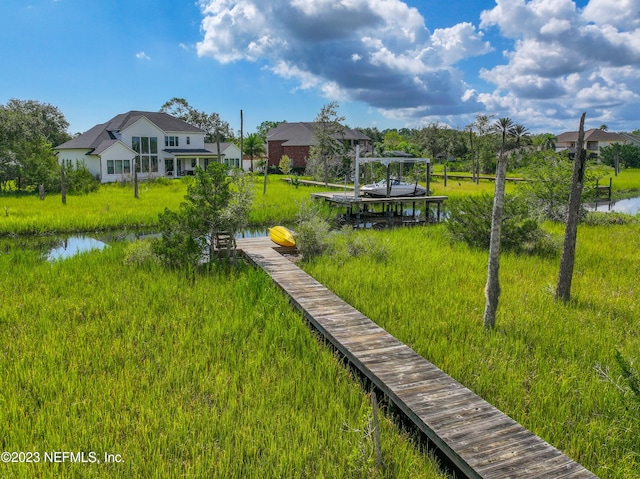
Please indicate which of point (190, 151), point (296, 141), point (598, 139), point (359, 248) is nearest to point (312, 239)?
point (359, 248)

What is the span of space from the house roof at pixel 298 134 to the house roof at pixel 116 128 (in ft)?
46.7

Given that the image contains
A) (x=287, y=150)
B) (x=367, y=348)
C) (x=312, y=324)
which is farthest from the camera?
(x=287, y=150)

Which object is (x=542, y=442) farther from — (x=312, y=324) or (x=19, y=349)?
(x=19, y=349)

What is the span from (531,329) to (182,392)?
19.2 ft

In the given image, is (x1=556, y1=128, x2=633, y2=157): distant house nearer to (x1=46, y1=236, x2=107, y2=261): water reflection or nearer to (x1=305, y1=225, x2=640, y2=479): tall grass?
(x1=305, y1=225, x2=640, y2=479): tall grass

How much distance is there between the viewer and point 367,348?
7211 millimetres

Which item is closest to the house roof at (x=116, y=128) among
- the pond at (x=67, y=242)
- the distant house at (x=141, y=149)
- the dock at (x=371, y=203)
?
the distant house at (x=141, y=149)

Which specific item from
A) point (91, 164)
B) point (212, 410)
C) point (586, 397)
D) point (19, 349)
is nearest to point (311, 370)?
point (212, 410)

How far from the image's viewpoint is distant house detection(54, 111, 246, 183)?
39875mm

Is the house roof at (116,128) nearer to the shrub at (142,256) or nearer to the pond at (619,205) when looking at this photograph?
the shrub at (142,256)

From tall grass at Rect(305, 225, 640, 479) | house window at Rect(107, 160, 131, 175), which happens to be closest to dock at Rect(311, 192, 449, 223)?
tall grass at Rect(305, 225, 640, 479)

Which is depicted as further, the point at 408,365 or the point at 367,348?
the point at 367,348

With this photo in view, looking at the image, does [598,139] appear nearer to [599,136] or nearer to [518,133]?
[599,136]

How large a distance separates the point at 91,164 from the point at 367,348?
40.1m
